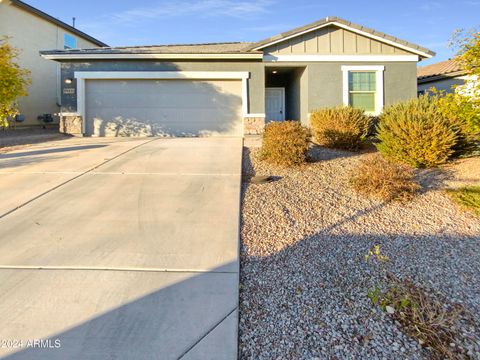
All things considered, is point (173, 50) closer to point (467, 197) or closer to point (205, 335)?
point (467, 197)

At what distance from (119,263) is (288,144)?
456 centimetres

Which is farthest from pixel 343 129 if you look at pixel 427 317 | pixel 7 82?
pixel 7 82

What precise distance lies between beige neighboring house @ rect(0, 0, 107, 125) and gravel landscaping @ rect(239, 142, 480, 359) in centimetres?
1461

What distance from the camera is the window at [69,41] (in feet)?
61.2

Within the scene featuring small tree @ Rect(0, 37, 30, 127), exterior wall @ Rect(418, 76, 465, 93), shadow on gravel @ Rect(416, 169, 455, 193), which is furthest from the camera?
exterior wall @ Rect(418, 76, 465, 93)

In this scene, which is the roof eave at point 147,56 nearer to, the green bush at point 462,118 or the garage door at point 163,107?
the garage door at point 163,107

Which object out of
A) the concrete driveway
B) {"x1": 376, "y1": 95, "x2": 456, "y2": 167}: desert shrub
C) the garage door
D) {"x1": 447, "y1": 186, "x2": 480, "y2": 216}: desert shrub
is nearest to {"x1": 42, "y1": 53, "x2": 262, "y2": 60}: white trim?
the garage door

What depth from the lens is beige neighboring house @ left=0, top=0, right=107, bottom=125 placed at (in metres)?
15.1

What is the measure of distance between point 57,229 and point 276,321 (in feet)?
10.5

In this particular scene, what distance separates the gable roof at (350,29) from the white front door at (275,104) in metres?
3.54

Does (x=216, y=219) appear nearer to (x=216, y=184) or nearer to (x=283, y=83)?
(x=216, y=184)

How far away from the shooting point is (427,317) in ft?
9.43

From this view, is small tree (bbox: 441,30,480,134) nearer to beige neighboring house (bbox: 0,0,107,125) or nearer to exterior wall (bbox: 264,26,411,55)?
exterior wall (bbox: 264,26,411,55)

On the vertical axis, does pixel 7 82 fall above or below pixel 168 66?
below
